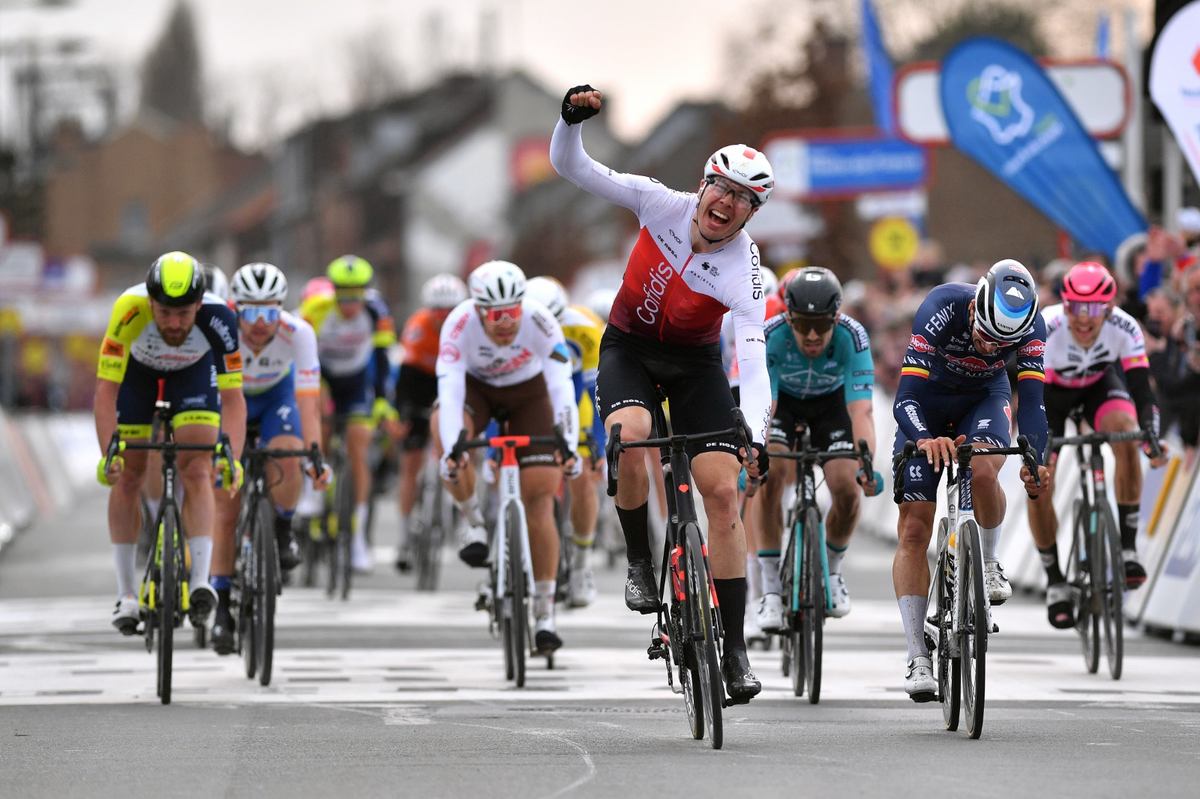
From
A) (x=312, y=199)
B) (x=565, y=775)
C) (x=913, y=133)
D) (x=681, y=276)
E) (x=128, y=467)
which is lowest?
(x=565, y=775)

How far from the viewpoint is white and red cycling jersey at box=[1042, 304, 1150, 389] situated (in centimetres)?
1151

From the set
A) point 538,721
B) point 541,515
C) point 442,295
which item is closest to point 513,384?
point 541,515

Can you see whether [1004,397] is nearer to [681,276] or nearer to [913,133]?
[681,276]

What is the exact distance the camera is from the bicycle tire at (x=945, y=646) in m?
8.63

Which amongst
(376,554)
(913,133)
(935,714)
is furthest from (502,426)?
(913,133)

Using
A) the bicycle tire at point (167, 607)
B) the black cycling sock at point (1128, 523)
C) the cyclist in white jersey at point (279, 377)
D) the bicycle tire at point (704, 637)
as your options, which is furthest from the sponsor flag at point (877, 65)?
the bicycle tire at point (704, 637)

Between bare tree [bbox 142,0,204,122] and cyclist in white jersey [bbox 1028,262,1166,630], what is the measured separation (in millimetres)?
113157

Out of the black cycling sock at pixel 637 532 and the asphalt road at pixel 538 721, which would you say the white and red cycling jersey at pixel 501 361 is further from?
the black cycling sock at pixel 637 532

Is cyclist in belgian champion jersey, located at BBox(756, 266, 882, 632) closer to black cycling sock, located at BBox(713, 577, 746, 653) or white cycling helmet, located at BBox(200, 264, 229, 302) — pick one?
black cycling sock, located at BBox(713, 577, 746, 653)

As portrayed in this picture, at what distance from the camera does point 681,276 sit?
848 centimetres

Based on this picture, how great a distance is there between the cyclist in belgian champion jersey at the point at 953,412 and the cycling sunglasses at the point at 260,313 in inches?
186

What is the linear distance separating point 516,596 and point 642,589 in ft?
7.72

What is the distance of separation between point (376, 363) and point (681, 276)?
27.0 feet

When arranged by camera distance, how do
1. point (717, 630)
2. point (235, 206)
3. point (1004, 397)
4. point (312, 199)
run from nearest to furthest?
point (717, 630) < point (1004, 397) < point (312, 199) < point (235, 206)
